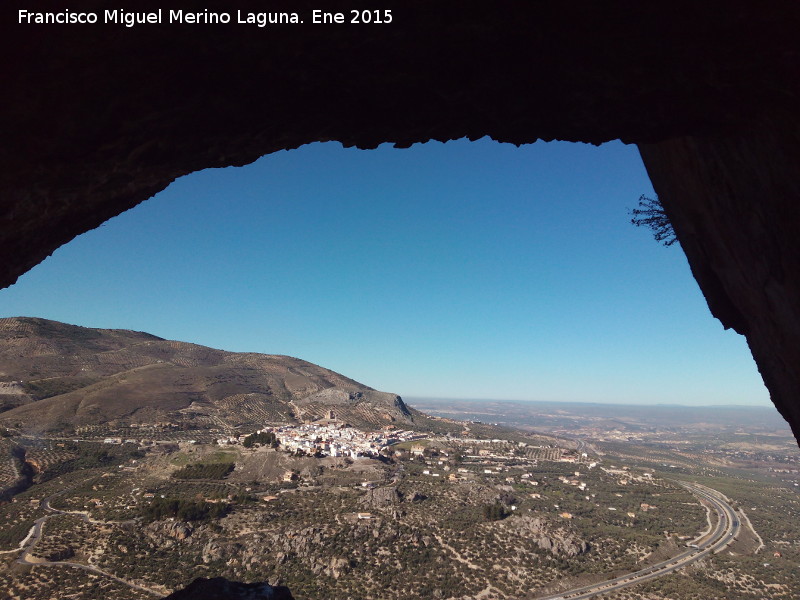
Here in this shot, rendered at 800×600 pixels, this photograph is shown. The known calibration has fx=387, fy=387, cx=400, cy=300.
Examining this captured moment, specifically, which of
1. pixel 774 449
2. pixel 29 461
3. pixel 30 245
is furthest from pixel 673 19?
pixel 774 449

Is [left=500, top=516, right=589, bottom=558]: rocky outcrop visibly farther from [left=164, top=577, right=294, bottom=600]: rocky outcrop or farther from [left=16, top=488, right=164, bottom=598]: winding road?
[left=164, top=577, right=294, bottom=600]: rocky outcrop

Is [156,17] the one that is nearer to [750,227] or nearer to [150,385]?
[750,227]

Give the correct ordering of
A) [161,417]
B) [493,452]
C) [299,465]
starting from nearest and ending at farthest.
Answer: [299,465], [161,417], [493,452]

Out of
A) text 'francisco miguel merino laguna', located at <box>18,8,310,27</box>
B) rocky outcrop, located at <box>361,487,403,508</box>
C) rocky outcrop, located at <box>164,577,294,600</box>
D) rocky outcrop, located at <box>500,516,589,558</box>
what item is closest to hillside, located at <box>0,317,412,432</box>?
rocky outcrop, located at <box>361,487,403,508</box>

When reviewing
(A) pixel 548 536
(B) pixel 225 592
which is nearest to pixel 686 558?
(A) pixel 548 536

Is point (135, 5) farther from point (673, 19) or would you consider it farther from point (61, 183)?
point (673, 19)

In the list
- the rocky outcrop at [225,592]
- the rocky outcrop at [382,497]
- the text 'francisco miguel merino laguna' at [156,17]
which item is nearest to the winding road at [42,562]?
the rocky outcrop at [225,592]

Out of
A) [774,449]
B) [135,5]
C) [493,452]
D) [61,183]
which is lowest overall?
[774,449]

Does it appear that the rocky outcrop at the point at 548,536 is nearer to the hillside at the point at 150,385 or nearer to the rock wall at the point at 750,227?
the rock wall at the point at 750,227
